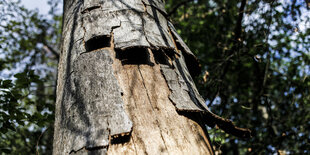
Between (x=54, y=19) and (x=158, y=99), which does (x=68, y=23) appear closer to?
(x=158, y=99)

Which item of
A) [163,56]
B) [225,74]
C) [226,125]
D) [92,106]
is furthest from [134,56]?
[225,74]

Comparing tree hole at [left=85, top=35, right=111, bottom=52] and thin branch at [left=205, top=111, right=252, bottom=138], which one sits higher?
tree hole at [left=85, top=35, right=111, bottom=52]

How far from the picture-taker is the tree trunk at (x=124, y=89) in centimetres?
97

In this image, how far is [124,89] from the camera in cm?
115

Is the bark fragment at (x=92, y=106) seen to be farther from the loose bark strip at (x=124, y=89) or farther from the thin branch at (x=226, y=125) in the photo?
the thin branch at (x=226, y=125)

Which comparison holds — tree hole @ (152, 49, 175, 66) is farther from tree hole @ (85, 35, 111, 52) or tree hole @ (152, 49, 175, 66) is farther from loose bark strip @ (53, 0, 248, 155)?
tree hole @ (85, 35, 111, 52)

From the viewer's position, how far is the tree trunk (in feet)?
3.19

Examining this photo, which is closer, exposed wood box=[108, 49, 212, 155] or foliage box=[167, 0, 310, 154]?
exposed wood box=[108, 49, 212, 155]

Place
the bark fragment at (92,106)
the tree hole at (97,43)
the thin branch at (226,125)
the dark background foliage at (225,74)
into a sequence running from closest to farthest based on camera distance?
1. the bark fragment at (92,106)
2. the thin branch at (226,125)
3. the tree hole at (97,43)
4. the dark background foliage at (225,74)

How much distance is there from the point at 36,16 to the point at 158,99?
5.52m

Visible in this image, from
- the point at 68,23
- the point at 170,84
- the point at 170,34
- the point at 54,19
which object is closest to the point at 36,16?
the point at 54,19

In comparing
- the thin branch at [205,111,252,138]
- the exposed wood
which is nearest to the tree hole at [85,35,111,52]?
the exposed wood

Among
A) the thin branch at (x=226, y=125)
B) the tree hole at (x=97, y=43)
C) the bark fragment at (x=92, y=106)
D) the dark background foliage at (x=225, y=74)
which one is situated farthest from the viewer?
the dark background foliage at (x=225, y=74)

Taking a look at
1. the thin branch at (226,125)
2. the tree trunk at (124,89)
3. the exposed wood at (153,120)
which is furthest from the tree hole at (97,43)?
the thin branch at (226,125)
